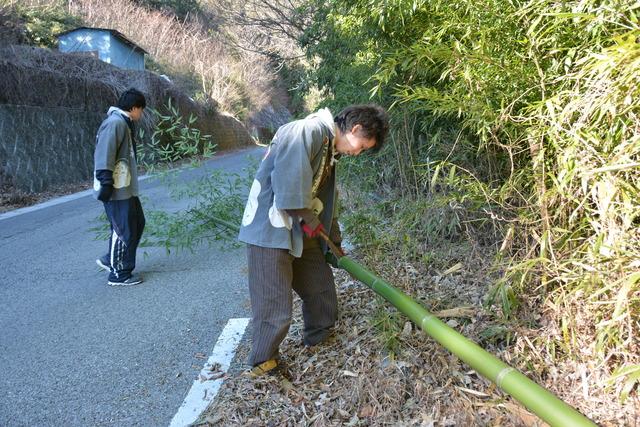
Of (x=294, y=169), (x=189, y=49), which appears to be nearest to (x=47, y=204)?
(x=294, y=169)

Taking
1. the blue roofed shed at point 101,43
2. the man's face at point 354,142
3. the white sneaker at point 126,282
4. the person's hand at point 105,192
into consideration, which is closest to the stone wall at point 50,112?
the blue roofed shed at point 101,43

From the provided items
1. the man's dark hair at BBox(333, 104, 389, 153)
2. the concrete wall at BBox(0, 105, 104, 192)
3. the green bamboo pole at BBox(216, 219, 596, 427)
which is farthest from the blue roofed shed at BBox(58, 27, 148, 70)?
the green bamboo pole at BBox(216, 219, 596, 427)

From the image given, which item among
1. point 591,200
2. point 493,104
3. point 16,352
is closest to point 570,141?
point 591,200

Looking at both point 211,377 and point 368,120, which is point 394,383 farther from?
point 368,120

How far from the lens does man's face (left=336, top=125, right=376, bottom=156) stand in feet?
8.79

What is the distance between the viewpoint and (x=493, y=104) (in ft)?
8.97

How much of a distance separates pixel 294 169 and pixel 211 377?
4.40ft

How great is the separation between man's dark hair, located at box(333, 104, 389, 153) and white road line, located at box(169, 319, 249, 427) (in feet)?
5.19

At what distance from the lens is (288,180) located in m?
2.51

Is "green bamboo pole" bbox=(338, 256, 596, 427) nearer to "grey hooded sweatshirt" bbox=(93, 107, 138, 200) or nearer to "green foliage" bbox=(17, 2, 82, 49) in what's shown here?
"grey hooded sweatshirt" bbox=(93, 107, 138, 200)

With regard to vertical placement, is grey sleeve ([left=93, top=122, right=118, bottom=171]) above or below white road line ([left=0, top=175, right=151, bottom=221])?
above

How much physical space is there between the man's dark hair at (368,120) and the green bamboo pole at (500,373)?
2.65 feet

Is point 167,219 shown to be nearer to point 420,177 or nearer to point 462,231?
point 420,177

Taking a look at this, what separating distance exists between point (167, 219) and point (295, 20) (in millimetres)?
6826
